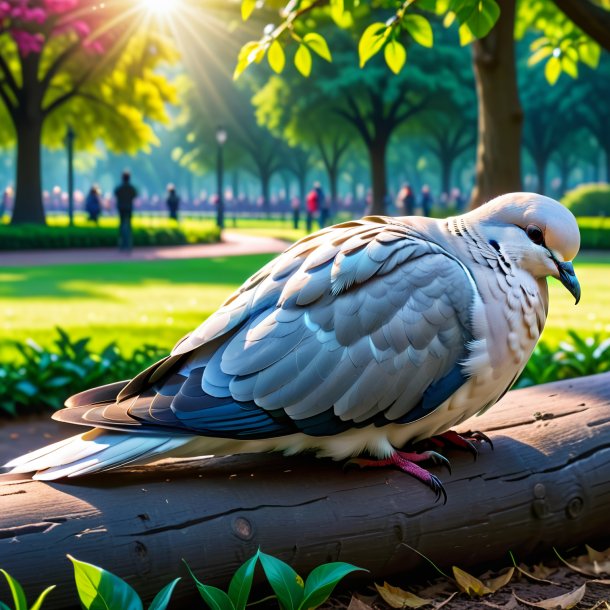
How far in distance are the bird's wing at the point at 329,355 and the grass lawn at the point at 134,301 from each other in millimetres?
4387

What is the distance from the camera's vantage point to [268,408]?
2.62m

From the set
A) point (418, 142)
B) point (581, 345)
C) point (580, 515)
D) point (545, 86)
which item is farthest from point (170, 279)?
point (418, 142)

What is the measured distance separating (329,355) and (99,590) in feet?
3.16

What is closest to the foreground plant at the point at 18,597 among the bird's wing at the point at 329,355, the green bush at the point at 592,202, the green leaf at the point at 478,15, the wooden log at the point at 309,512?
the wooden log at the point at 309,512

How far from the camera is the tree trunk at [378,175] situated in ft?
101

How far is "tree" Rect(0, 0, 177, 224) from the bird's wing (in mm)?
20440

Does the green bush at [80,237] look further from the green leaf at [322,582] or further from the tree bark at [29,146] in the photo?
the green leaf at [322,582]

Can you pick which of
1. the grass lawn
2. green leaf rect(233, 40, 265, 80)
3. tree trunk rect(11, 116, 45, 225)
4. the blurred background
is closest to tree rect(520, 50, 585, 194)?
the blurred background

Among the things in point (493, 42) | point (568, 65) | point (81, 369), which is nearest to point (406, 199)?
point (493, 42)

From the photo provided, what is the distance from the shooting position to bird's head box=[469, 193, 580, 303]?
9.21 ft

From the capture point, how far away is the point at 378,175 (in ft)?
104

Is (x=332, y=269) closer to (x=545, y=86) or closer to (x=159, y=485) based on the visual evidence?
(x=159, y=485)

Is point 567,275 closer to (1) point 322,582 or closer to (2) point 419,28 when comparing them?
(1) point 322,582

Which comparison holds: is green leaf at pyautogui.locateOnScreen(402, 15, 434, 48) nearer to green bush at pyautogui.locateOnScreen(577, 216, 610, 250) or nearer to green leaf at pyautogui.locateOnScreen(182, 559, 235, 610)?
green leaf at pyautogui.locateOnScreen(182, 559, 235, 610)
